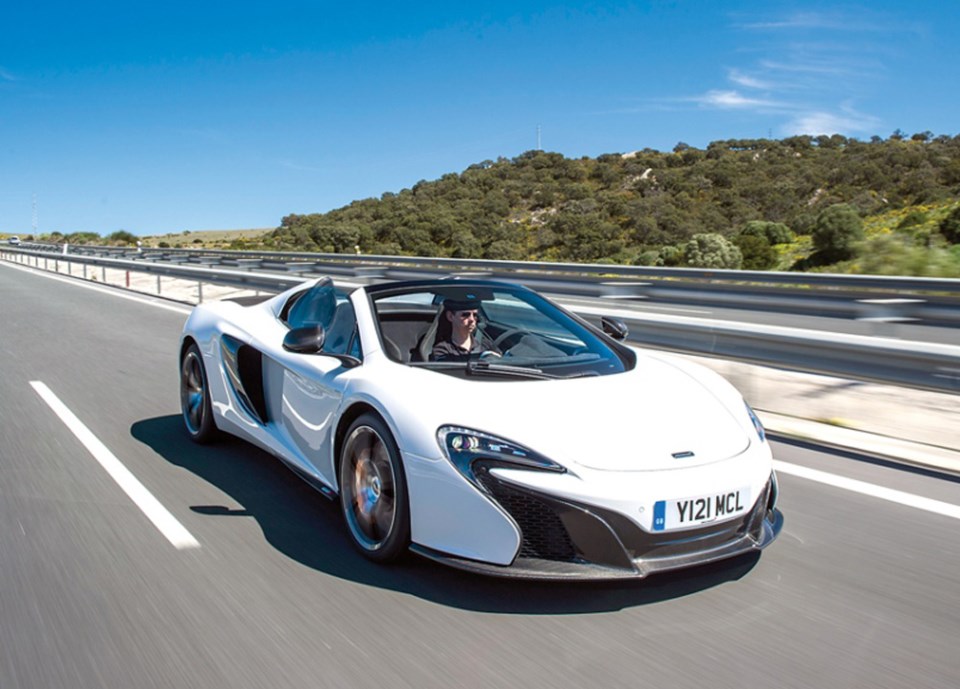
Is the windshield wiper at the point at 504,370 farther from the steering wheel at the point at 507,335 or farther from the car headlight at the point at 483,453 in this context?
the steering wheel at the point at 507,335

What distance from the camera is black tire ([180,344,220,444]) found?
5.91 metres

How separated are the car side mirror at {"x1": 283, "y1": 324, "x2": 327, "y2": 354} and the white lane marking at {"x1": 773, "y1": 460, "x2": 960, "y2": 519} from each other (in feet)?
9.20

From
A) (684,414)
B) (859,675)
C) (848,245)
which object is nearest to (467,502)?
(684,414)

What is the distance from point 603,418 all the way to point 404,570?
1038mm

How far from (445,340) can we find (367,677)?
2122 millimetres

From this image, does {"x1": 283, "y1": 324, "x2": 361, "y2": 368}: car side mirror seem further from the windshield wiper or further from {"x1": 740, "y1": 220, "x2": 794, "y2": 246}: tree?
{"x1": 740, "y1": 220, "x2": 794, "y2": 246}: tree

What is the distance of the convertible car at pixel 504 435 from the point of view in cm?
325

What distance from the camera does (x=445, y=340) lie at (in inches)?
186

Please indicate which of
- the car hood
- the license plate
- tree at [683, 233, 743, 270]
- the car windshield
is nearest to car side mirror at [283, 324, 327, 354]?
the car windshield

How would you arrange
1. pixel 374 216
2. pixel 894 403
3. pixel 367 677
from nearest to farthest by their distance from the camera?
pixel 367 677, pixel 894 403, pixel 374 216

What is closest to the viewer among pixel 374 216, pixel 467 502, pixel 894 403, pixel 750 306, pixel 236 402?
pixel 467 502

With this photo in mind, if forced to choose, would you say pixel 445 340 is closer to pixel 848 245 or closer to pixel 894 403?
pixel 894 403

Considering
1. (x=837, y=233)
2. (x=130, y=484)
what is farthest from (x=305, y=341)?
(x=837, y=233)

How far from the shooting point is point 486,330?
5.11m
